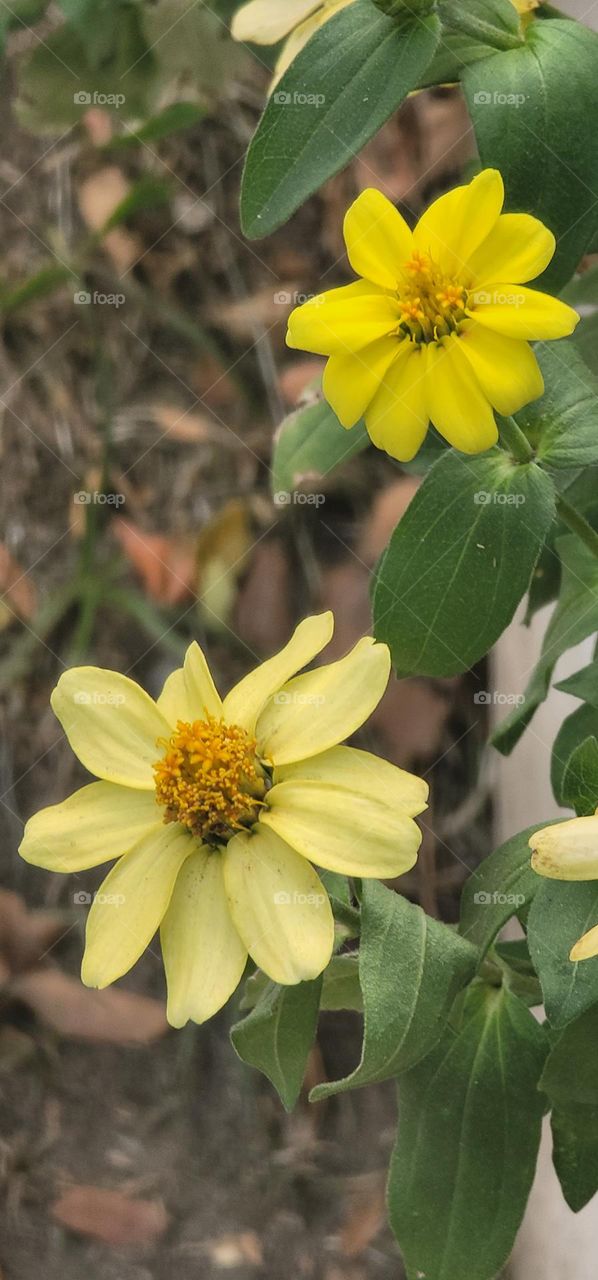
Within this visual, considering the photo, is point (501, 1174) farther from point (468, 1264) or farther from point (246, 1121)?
point (246, 1121)

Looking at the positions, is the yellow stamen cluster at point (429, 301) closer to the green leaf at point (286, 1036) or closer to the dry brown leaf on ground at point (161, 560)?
the green leaf at point (286, 1036)

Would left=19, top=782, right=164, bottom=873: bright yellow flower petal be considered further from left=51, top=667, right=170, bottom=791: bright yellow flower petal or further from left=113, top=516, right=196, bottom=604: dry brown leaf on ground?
left=113, top=516, right=196, bottom=604: dry brown leaf on ground

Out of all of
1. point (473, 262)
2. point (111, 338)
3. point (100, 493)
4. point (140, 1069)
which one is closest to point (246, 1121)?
point (140, 1069)

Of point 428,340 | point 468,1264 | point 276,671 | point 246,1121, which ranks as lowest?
point 246,1121

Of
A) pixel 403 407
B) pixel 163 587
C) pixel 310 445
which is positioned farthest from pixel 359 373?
pixel 163 587

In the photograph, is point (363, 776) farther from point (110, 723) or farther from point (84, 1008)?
point (84, 1008)
